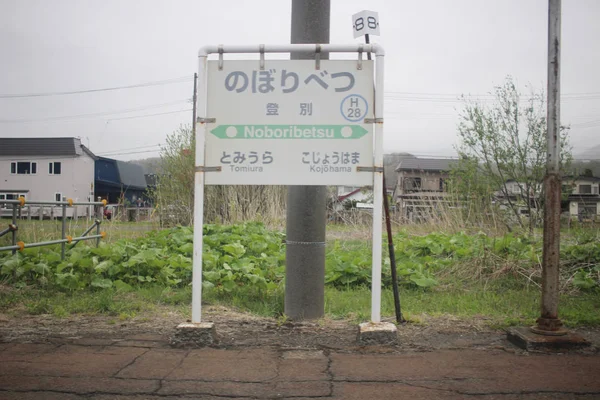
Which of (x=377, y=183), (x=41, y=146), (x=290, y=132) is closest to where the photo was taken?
(x=377, y=183)

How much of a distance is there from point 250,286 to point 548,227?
3541 millimetres

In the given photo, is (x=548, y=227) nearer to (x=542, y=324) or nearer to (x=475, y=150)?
(x=542, y=324)

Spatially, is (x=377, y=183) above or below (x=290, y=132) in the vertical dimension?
below

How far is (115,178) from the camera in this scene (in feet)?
163

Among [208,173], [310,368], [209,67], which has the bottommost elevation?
[310,368]

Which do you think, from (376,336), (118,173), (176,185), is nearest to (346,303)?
(376,336)

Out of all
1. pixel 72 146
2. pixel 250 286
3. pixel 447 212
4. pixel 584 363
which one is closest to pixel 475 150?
pixel 447 212

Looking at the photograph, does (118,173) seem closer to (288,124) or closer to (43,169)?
(43,169)

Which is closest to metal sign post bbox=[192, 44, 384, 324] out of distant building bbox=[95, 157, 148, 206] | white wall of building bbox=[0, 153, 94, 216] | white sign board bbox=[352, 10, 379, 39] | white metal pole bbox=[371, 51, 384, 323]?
white metal pole bbox=[371, 51, 384, 323]

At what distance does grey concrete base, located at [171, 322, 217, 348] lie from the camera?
4406 millimetres

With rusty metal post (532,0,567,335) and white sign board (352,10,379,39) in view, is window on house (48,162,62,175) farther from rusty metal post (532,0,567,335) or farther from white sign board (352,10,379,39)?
rusty metal post (532,0,567,335)

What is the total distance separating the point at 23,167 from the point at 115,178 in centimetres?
859

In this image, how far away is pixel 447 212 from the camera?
449 inches

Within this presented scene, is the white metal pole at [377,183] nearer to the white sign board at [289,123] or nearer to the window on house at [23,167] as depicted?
Result: the white sign board at [289,123]
